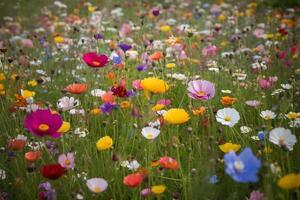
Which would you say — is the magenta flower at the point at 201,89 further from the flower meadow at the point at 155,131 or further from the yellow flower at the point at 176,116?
the yellow flower at the point at 176,116

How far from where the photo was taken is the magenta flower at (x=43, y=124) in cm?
134

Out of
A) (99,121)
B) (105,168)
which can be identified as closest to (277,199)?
(105,168)

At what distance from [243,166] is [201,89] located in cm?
66

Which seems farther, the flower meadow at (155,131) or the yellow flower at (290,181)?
the flower meadow at (155,131)

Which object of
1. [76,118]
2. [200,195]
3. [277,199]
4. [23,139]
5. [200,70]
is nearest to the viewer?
[200,195]

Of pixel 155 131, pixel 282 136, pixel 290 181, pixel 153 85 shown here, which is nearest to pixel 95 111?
pixel 153 85

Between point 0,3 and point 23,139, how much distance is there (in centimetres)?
561

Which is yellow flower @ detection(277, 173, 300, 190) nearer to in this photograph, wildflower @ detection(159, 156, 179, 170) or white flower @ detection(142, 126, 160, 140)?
wildflower @ detection(159, 156, 179, 170)

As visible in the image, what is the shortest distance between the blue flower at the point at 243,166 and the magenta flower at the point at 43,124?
2.07 ft

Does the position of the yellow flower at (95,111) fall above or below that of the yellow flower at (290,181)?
below

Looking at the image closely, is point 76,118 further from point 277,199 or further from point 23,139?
point 277,199

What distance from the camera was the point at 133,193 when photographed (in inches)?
53.9

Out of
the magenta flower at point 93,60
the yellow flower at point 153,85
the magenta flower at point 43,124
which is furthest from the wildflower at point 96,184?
the magenta flower at point 93,60

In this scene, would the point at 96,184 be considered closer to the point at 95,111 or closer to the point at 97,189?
the point at 97,189
